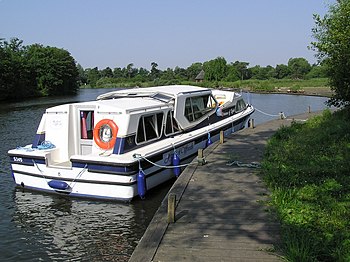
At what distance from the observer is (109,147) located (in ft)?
37.0

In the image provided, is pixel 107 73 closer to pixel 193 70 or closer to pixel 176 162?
pixel 193 70

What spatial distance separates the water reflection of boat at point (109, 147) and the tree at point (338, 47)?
5.85 meters

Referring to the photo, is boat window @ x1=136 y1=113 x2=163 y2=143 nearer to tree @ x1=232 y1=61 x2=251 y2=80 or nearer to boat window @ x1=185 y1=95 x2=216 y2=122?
boat window @ x1=185 y1=95 x2=216 y2=122

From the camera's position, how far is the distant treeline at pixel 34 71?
63.7 meters

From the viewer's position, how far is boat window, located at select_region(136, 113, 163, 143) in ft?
39.2

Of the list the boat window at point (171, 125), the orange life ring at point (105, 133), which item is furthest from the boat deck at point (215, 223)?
the boat window at point (171, 125)

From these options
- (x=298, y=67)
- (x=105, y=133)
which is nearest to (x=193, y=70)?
(x=298, y=67)

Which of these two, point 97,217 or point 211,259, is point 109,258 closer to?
point 97,217

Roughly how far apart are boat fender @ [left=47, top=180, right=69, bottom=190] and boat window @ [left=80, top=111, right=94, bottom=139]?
1981 mm

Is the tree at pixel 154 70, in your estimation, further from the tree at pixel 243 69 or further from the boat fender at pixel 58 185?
the boat fender at pixel 58 185

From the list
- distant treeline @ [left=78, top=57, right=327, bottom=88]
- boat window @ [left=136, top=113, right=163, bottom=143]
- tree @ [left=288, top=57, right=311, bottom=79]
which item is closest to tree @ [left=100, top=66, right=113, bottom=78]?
distant treeline @ [left=78, top=57, right=327, bottom=88]

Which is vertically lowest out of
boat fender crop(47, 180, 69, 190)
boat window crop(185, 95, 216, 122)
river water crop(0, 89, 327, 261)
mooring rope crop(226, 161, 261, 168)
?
river water crop(0, 89, 327, 261)

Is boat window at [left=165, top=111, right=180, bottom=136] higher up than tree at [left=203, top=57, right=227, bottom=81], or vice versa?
tree at [left=203, top=57, right=227, bottom=81]

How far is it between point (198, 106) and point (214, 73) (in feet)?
294
